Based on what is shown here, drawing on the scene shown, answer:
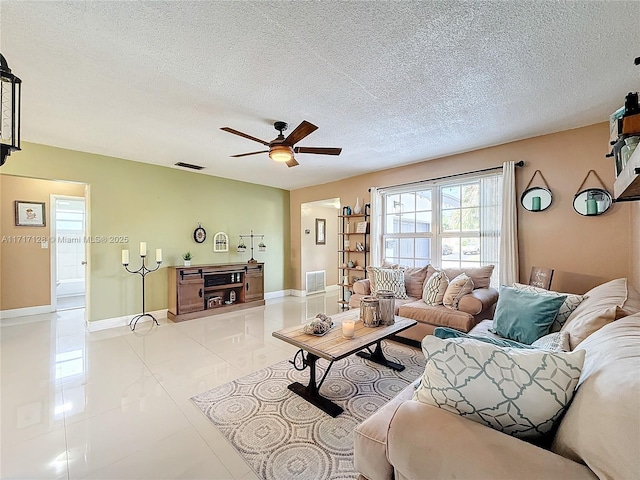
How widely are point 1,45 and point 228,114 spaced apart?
1472 millimetres

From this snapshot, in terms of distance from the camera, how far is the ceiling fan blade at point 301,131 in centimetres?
229

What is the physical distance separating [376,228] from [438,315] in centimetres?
201

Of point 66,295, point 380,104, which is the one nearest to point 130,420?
point 380,104

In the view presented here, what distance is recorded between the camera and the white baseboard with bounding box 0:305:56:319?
4.46 m

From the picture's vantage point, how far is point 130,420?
1942mm

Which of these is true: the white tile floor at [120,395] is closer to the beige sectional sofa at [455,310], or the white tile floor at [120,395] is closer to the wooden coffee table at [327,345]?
the wooden coffee table at [327,345]

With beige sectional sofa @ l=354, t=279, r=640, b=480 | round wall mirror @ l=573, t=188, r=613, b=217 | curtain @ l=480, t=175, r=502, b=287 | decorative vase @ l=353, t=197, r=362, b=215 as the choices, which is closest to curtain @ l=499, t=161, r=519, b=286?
curtain @ l=480, t=175, r=502, b=287

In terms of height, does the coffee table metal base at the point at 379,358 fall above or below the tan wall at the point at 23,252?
below

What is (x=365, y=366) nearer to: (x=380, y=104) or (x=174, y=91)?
(x=380, y=104)

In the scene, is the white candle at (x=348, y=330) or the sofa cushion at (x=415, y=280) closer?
the white candle at (x=348, y=330)

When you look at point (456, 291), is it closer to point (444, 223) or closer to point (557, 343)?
point (444, 223)

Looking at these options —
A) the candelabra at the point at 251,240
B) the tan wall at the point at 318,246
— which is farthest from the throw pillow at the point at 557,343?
the tan wall at the point at 318,246

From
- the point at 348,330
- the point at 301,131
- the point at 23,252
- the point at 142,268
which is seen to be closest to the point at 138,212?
the point at 142,268

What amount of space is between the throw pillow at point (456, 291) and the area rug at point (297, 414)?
726 millimetres
